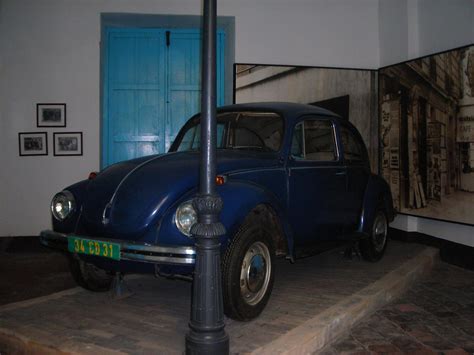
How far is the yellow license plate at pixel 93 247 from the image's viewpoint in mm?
2953

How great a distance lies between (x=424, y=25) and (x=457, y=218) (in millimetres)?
2845

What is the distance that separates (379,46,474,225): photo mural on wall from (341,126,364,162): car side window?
1.26 meters

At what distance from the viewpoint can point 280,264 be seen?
17.1 ft

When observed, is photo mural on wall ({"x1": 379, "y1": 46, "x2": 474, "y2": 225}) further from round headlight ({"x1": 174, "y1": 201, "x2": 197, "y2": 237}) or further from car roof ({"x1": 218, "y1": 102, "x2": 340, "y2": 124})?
round headlight ({"x1": 174, "y1": 201, "x2": 197, "y2": 237})

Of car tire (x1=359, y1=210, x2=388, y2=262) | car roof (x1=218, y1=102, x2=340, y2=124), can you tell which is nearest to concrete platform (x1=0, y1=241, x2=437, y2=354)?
car tire (x1=359, y1=210, x2=388, y2=262)

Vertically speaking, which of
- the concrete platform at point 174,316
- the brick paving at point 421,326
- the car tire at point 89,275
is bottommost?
the brick paving at point 421,326

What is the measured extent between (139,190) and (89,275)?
118cm

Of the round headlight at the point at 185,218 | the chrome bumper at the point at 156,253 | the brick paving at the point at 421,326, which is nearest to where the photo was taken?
the chrome bumper at the point at 156,253

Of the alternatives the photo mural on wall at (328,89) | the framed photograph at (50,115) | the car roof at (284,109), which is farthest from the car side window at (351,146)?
the framed photograph at (50,115)

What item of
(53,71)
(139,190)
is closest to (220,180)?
(139,190)

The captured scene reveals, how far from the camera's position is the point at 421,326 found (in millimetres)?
3580

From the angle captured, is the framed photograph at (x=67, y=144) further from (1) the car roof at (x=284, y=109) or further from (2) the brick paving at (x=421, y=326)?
(2) the brick paving at (x=421, y=326)

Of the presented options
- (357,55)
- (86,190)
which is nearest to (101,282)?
(86,190)

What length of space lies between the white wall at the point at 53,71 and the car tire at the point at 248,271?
430 cm
